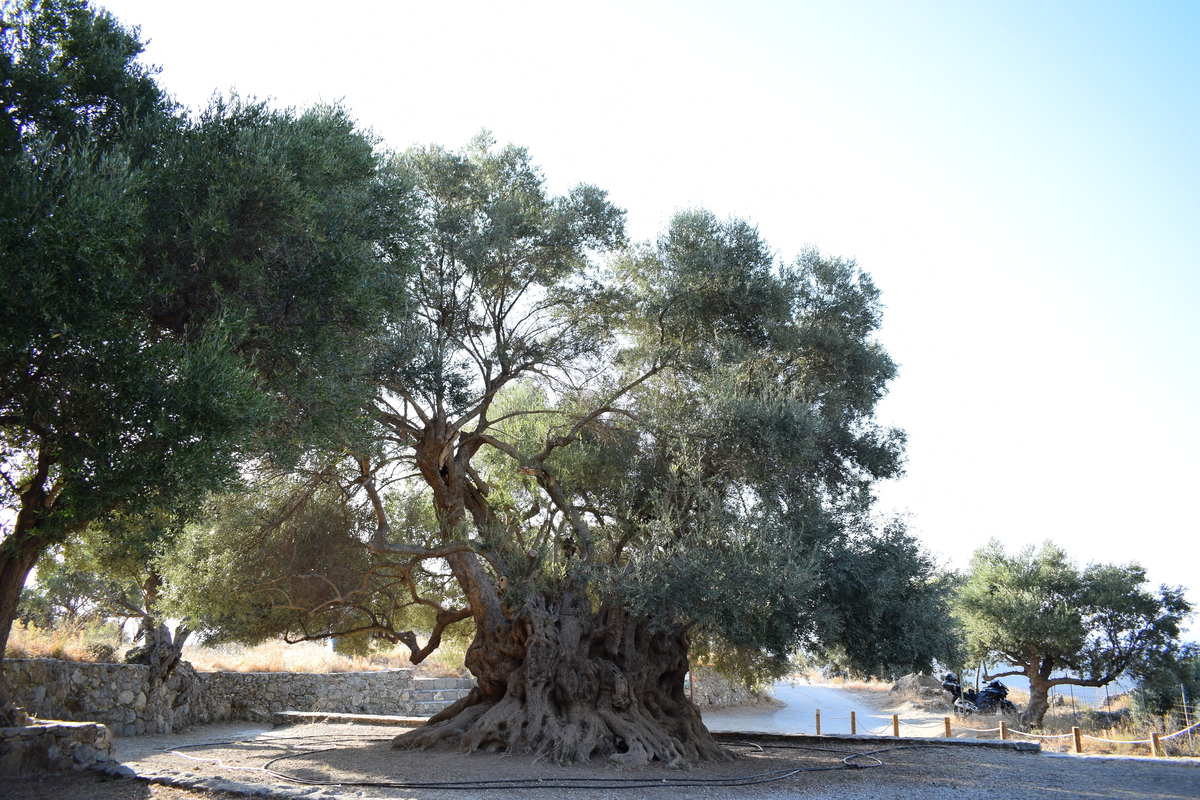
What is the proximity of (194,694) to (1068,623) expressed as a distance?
2273 cm

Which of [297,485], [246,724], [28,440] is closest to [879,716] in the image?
[246,724]

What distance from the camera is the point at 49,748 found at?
805 cm

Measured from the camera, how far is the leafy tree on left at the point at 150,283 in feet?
21.9

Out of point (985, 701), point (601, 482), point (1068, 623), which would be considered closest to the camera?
point (601, 482)

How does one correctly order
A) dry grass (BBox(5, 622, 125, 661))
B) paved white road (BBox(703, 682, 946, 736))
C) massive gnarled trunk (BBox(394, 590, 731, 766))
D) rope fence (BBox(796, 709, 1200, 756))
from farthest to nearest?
paved white road (BBox(703, 682, 946, 736))
dry grass (BBox(5, 622, 125, 661))
rope fence (BBox(796, 709, 1200, 756))
massive gnarled trunk (BBox(394, 590, 731, 766))

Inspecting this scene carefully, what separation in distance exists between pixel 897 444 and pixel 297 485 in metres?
10.4

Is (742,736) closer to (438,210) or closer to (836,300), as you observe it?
(836,300)

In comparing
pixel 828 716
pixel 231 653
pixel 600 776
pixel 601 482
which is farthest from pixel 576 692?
pixel 231 653

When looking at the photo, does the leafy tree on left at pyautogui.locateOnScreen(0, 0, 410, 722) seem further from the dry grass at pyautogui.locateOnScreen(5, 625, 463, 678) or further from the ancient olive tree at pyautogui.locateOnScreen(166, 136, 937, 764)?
the dry grass at pyautogui.locateOnScreen(5, 625, 463, 678)

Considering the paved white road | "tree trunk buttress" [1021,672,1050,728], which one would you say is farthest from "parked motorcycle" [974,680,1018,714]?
"tree trunk buttress" [1021,672,1050,728]

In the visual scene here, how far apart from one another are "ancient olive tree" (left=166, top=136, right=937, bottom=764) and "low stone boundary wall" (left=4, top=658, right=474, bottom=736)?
319 centimetres

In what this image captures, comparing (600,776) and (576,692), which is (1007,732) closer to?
(576,692)

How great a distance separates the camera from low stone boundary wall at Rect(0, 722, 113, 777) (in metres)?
7.74

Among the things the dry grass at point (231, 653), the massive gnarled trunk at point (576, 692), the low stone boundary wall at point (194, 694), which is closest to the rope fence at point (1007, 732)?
the massive gnarled trunk at point (576, 692)
